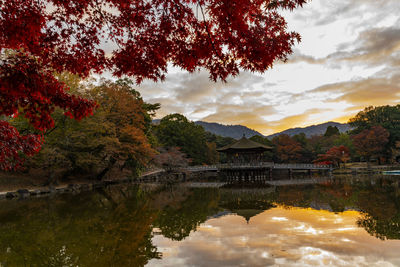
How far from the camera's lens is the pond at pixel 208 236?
15.0ft

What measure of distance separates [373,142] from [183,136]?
26524mm

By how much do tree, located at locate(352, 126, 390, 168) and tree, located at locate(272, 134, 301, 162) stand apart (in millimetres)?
9374

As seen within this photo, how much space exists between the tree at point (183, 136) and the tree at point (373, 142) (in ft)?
74.4

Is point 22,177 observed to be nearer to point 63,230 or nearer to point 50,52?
point 63,230

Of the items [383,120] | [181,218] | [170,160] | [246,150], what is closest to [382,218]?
[181,218]

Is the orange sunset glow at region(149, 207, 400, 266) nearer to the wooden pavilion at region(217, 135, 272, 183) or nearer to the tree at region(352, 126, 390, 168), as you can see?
the wooden pavilion at region(217, 135, 272, 183)

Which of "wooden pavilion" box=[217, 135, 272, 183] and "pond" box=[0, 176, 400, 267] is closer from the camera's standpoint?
"pond" box=[0, 176, 400, 267]

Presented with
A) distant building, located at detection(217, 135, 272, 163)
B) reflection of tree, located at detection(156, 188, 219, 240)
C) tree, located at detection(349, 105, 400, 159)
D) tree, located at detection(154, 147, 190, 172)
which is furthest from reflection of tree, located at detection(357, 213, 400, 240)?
tree, located at detection(349, 105, 400, 159)

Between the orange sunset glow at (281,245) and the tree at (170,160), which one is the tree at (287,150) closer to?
the tree at (170,160)

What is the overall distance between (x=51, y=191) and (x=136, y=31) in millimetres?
15039

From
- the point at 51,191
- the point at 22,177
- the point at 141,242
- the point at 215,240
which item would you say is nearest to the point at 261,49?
the point at 215,240

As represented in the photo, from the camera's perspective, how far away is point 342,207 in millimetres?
9125

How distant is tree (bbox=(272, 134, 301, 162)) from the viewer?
42.4 m

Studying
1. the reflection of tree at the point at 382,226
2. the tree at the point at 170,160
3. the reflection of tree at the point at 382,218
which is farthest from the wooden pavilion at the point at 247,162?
the reflection of tree at the point at 382,226
